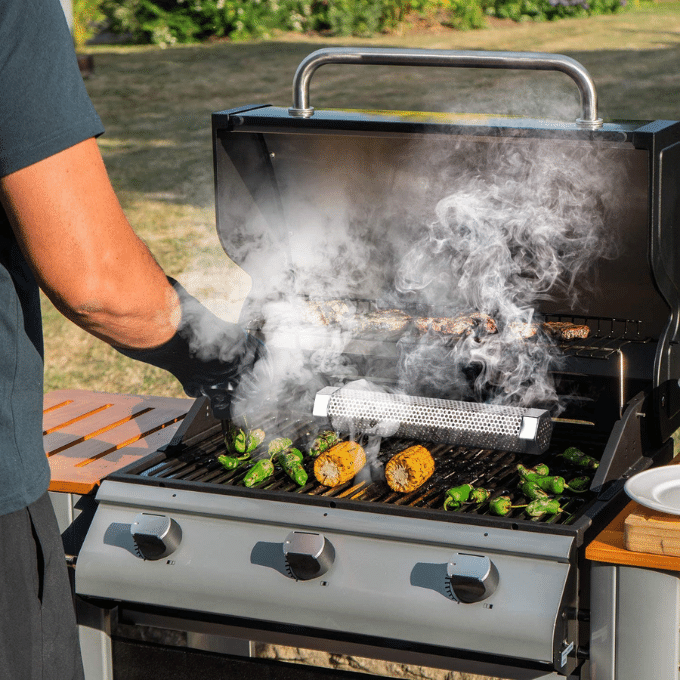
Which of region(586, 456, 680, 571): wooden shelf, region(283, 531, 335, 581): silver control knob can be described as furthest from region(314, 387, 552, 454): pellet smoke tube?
region(283, 531, 335, 581): silver control knob

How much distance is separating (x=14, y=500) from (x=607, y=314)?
1562mm

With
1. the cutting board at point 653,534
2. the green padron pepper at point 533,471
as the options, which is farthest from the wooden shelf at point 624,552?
the green padron pepper at point 533,471

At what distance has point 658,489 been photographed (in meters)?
1.96

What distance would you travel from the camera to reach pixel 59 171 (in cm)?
129

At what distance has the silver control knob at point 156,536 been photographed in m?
2.07

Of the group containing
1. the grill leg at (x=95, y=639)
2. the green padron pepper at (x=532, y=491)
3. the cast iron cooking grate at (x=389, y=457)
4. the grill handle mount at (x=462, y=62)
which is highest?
the grill handle mount at (x=462, y=62)

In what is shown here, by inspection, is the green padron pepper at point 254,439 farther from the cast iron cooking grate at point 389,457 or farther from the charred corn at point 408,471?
the charred corn at point 408,471

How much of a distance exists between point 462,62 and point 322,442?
95 centimetres

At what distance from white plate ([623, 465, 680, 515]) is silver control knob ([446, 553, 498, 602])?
1.05 feet

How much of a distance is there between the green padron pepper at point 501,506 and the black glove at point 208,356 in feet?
1.82

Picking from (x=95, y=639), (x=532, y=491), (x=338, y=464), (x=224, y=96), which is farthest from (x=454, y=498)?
(x=224, y=96)

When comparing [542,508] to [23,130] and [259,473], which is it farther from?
[23,130]

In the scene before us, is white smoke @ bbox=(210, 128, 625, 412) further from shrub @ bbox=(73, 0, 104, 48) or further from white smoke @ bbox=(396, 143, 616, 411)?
shrub @ bbox=(73, 0, 104, 48)

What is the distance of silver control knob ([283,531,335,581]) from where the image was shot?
1.93 metres
